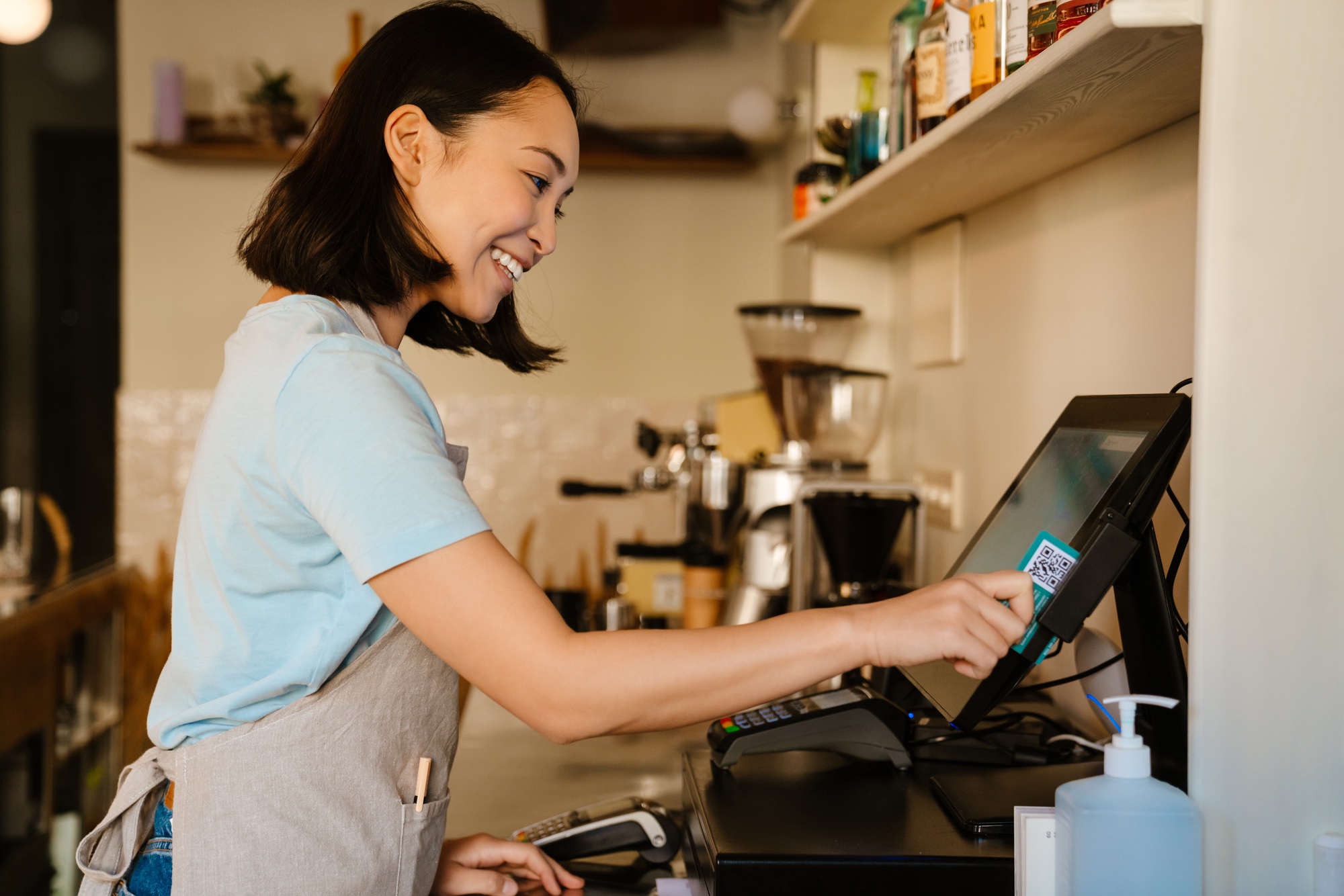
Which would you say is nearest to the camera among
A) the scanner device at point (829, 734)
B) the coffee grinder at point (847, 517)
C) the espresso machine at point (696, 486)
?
the scanner device at point (829, 734)

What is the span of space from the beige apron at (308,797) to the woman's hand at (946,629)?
0.36m

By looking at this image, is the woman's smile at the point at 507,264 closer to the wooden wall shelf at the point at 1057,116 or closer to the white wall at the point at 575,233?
the wooden wall shelf at the point at 1057,116

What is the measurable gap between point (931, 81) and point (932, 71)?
0.04ft

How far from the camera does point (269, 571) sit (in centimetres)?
81

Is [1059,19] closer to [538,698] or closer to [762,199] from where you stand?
A: [538,698]

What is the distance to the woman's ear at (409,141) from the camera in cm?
92

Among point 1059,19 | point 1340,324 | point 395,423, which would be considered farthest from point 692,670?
point 1059,19

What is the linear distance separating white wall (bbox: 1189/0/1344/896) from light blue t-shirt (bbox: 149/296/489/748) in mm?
488

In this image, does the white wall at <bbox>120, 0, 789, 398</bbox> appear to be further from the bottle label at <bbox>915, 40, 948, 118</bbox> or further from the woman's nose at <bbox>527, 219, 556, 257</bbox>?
the woman's nose at <bbox>527, 219, 556, 257</bbox>

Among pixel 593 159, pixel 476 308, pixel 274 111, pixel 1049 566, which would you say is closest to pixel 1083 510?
pixel 1049 566

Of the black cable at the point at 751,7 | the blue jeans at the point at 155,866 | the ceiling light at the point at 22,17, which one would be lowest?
the blue jeans at the point at 155,866

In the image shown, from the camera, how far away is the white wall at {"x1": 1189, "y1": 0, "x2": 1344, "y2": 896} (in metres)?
0.73

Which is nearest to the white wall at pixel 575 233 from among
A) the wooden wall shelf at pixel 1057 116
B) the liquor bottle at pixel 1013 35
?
the wooden wall shelf at pixel 1057 116

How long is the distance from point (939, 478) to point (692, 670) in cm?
125
